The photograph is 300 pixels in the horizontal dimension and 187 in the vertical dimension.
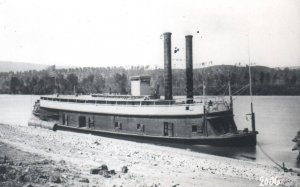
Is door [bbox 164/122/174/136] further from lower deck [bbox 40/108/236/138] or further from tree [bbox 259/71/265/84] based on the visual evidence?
tree [bbox 259/71/265/84]

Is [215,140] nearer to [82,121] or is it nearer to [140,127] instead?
[140,127]

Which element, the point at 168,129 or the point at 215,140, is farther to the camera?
the point at 168,129

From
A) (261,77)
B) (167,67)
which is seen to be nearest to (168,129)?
(167,67)

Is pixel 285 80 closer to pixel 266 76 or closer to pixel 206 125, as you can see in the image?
pixel 266 76

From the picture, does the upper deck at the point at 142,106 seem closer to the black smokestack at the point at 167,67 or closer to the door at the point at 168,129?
the door at the point at 168,129

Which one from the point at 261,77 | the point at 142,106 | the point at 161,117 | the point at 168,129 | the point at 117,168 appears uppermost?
the point at 261,77

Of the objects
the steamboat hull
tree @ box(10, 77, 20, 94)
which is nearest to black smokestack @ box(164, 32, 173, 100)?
Result: the steamboat hull

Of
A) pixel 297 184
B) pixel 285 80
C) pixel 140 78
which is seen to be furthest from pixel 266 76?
pixel 297 184

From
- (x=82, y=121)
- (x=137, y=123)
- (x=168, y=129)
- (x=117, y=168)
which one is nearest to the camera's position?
(x=117, y=168)
